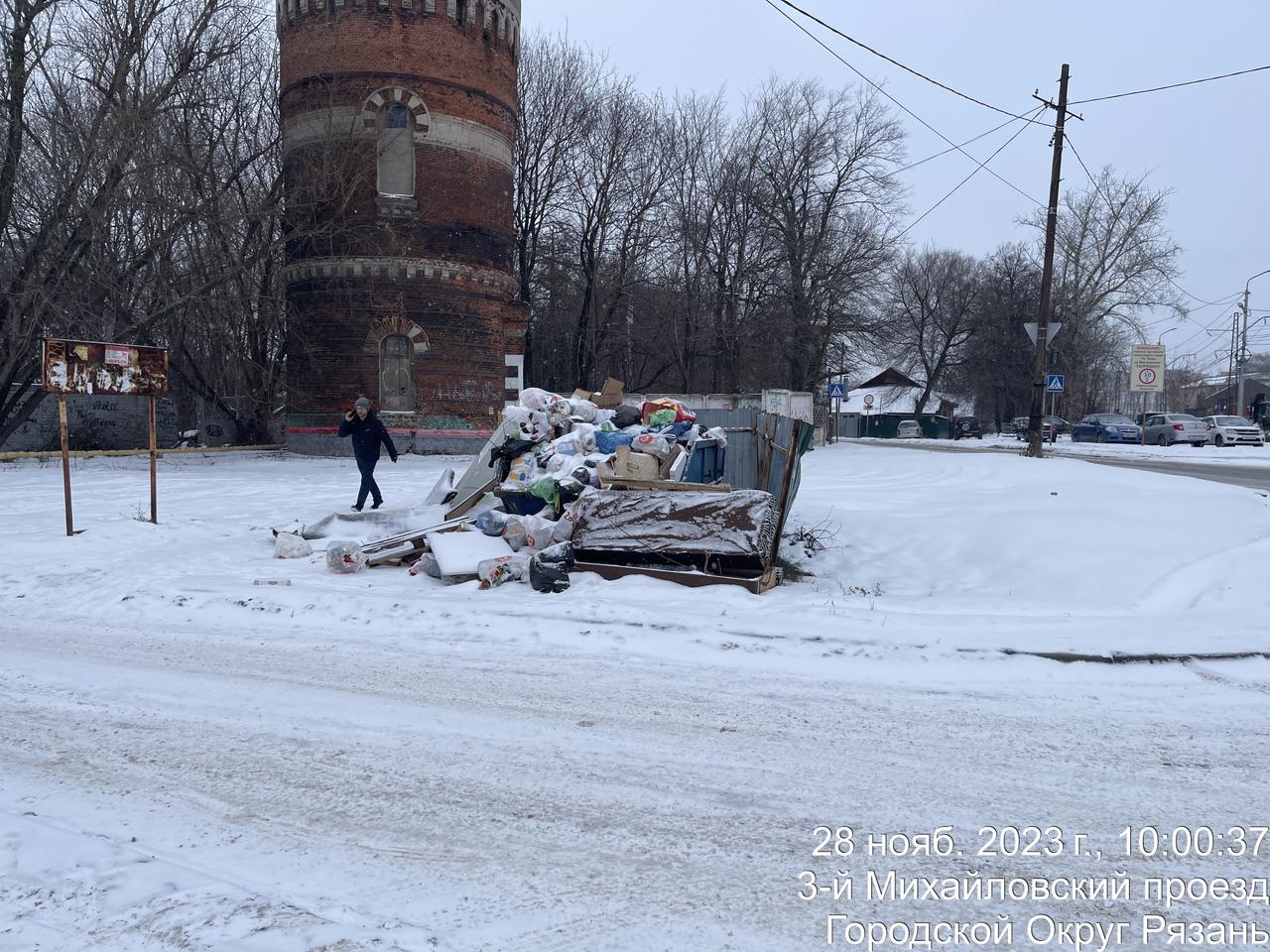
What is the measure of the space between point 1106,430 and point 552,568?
1552 inches

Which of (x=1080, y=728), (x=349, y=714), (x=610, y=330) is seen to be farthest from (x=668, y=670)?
(x=610, y=330)

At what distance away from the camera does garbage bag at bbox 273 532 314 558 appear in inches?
357

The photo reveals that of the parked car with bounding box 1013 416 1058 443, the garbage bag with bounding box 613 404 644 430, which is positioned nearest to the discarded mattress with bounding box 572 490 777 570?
the garbage bag with bounding box 613 404 644 430

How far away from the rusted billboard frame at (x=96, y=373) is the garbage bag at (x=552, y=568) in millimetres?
5458

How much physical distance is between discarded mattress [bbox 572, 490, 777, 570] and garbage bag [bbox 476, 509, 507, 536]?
97cm

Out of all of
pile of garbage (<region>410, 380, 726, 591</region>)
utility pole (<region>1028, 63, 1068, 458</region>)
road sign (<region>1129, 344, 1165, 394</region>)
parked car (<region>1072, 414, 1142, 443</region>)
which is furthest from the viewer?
parked car (<region>1072, 414, 1142, 443</region>)

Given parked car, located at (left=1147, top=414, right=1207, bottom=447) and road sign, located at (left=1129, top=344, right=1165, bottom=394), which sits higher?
road sign, located at (left=1129, top=344, right=1165, bottom=394)

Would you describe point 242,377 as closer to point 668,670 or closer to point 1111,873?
point 668,670

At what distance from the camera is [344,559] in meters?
8.32

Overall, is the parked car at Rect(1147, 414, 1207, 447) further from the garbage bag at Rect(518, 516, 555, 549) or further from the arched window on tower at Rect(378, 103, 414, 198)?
the garbage bag at Rect(518, 516, 555, 549)

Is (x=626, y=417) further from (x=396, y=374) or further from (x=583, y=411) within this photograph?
(x=396, y=374)

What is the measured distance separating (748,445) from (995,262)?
196 feet

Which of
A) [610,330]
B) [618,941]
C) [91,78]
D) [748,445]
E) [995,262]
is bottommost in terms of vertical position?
[618,941]

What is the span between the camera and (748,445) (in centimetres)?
1048
